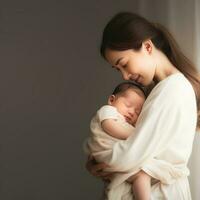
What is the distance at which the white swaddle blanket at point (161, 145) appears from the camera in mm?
1051

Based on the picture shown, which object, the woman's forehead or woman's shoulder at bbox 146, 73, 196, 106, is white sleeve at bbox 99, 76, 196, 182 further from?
the woman's forehead

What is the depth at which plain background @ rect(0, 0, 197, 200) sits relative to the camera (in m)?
1.39

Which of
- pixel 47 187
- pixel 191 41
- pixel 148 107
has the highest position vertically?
pixel 191 41

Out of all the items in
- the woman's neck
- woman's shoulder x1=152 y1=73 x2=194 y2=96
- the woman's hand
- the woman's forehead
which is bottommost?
the woman's hand

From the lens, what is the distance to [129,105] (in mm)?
1151

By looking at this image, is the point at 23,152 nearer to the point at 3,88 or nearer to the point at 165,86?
the point at 3,88

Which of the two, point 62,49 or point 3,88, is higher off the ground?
point 62,49

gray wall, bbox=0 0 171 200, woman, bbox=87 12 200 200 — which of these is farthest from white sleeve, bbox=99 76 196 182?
gray wall, bbox=0 0 171 200

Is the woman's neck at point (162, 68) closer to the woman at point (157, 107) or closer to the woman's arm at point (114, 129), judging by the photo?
the woman at point (157, 107)

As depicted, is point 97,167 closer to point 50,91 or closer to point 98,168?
point 98,168

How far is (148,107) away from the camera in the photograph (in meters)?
1.07

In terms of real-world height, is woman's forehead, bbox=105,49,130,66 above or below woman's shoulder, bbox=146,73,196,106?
above

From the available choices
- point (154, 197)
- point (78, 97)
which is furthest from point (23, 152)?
point (154, 197)

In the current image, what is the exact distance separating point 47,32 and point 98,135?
52cm
